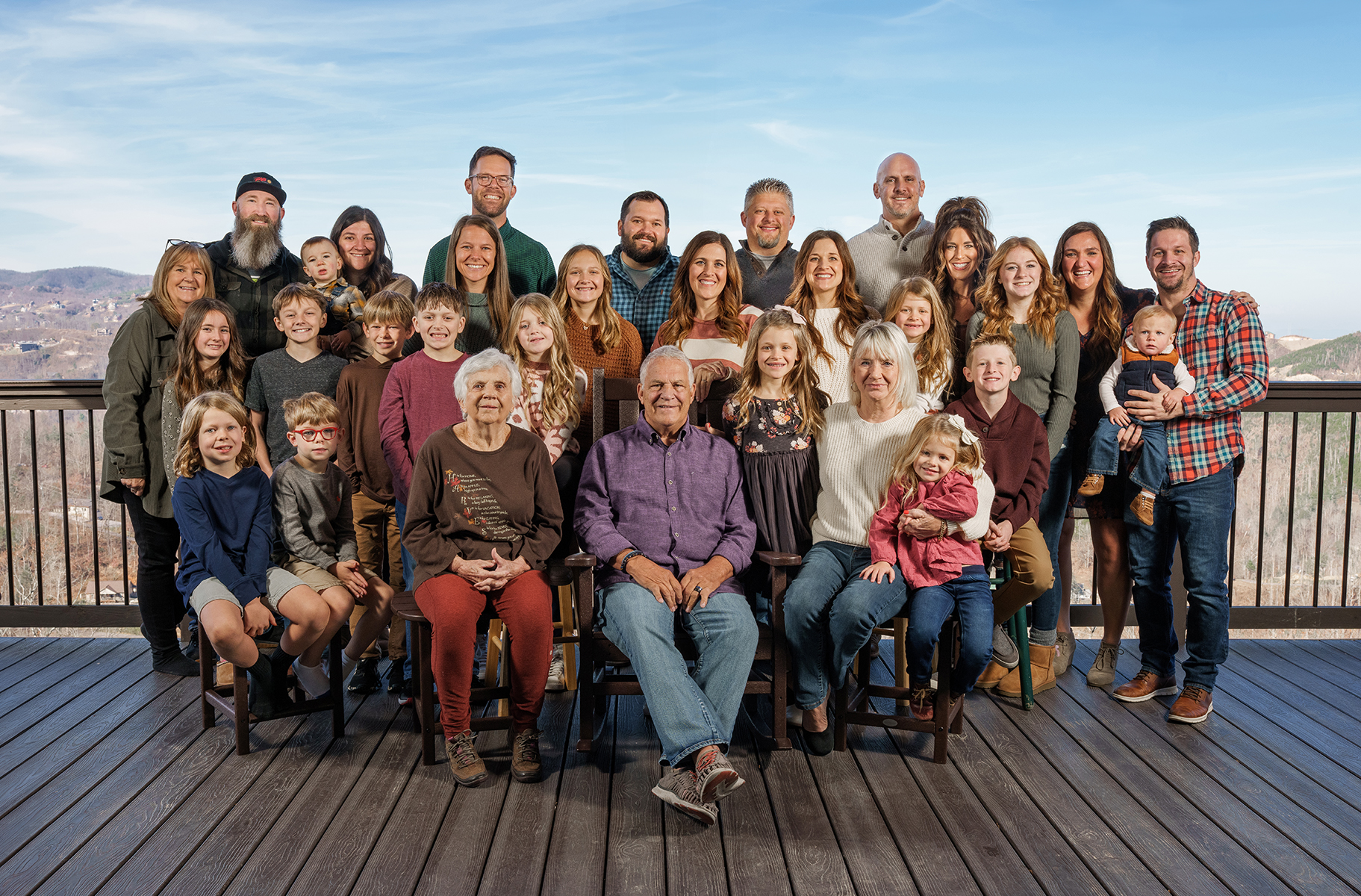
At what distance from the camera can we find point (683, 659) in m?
2.92

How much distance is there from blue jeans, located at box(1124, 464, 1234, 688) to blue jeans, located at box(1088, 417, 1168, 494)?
8 cm

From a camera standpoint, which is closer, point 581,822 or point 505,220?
point 581,822

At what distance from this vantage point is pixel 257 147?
48.4m

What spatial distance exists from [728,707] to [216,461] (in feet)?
6.56

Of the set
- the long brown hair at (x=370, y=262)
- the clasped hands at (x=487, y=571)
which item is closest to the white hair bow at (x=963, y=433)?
the clasped hands at (x=487, y=571)

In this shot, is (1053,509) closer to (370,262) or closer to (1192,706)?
(1192,706)

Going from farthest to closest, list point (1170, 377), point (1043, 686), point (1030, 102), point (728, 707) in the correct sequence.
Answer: point (1030, 102)
point (1043, 686)
point (1170, 377)
point (728, 707)

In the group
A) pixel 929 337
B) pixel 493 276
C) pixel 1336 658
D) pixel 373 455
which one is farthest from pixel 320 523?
pixel 1336 658

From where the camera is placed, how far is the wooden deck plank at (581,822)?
227 cm

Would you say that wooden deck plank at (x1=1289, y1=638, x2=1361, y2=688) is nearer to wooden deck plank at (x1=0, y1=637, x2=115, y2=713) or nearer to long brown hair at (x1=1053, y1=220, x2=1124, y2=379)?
long brown hair at (x1=1053, y1=220, x2=1124, y2=379)

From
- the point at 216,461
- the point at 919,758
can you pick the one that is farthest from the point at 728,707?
the point at 216,461

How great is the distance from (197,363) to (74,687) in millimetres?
1477

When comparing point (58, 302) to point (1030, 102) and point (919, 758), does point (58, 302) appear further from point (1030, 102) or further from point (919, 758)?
point (1030, 102)

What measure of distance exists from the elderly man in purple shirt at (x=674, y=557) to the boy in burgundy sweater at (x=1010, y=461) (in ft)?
3.11
